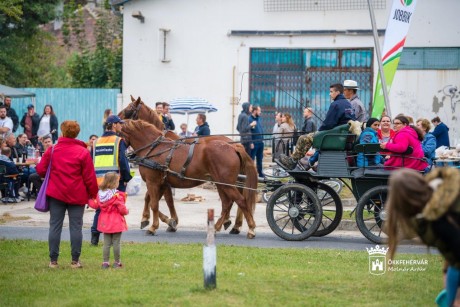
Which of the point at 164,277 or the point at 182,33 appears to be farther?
the point at 182,33

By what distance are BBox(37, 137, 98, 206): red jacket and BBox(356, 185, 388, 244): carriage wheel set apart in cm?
493

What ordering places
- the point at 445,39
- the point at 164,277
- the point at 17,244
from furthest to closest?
the point at 445,39, the point at 17,244, the point at 164,277

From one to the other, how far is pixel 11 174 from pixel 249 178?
7.65 meters

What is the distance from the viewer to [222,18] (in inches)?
1270

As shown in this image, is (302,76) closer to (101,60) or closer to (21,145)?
(21,145)

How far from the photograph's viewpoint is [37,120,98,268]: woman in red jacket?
1200 centimetres

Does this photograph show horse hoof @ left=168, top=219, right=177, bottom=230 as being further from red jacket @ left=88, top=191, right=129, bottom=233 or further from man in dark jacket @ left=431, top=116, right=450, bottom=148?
man in dark jacket @ left=431, top=116, right=450, bottom=148

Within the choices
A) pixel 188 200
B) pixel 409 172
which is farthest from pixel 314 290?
pixel 188 200

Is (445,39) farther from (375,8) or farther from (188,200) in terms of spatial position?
(188,200)

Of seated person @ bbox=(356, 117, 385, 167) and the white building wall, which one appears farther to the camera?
the white building wall

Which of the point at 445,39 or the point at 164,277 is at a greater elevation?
the point at 445,39

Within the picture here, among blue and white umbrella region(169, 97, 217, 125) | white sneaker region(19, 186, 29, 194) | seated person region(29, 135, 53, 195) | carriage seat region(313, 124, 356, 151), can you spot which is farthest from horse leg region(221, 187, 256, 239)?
blue and white umbrella region(169, 97, 217, 125)

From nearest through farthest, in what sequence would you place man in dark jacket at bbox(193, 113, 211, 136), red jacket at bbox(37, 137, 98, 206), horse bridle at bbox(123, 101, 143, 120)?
red jacket at bbox(37, 137, 98, 206)
horse bridle at bbox(123, 101, 143, 120)
man in dark jacket at bbox(193, 113, 211, 136)

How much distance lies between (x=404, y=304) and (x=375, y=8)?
22.4 metres
